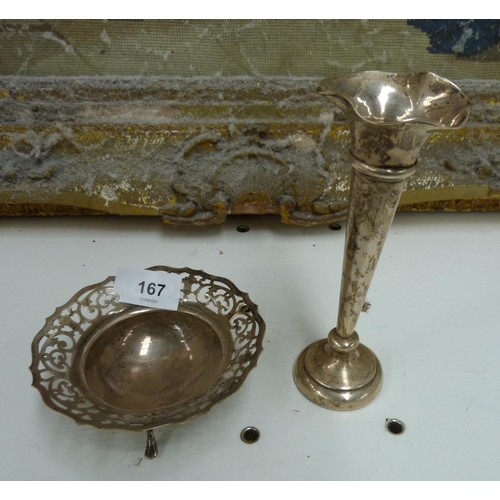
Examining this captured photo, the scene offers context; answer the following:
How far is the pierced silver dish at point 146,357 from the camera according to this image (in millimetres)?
682

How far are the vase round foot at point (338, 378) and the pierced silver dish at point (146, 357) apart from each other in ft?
0.40

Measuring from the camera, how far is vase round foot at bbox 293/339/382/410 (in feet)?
2.68

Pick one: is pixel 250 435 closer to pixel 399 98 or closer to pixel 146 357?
pixel 146 357

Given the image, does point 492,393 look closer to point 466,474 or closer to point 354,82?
point 466,474

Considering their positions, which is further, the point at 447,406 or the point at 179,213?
the point at 179,213

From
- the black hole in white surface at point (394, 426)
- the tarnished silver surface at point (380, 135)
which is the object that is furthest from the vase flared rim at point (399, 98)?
the black hole in white surface at point (394, 426)

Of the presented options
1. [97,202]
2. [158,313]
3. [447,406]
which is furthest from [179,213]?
[447,406]

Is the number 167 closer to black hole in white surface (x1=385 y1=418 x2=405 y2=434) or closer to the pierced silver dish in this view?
the pierced silver dish

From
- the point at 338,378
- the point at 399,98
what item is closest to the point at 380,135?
the point at 399,98

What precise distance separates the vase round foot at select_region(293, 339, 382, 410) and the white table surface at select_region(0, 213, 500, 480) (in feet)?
0.06

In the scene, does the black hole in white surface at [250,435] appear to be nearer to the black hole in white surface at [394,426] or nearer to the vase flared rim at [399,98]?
the black hole in white surface at [394,426]

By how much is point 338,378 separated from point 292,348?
0.38 feet

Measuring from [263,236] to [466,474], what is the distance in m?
0.65

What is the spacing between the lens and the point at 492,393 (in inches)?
33.2
